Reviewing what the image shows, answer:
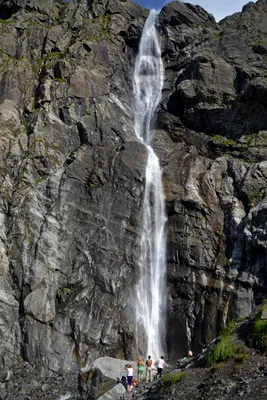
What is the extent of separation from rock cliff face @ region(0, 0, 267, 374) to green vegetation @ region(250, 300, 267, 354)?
1474 cm

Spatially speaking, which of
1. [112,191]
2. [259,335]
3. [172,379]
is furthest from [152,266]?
[259,335]

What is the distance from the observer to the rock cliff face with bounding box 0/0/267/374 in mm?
34562

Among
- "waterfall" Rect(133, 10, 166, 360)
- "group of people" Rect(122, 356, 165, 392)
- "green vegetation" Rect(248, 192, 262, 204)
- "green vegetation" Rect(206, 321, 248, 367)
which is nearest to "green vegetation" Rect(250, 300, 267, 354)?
"green vegetation" Rect(206, 321, 248, 367)

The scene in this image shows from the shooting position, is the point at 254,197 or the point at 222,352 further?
the point at 254,197

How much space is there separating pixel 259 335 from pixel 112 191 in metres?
24.0

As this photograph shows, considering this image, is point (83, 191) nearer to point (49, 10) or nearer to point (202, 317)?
point (202, 317)

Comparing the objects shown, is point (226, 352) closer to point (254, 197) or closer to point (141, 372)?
point (141, 372)

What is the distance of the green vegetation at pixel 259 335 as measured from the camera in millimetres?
18312

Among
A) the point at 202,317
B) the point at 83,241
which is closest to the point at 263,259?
the point at 202,317

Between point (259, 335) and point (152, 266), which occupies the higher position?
point (152, 266)

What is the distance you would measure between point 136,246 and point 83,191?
7212 mm

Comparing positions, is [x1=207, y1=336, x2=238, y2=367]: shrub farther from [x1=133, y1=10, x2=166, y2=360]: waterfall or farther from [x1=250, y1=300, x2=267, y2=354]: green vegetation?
[x1=133, y1=10, x2=166, y2=360]: waterfall

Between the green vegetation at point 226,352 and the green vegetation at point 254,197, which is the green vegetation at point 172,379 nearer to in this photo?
the green vegetation at point 226,352

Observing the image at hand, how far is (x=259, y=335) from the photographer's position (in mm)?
18891
